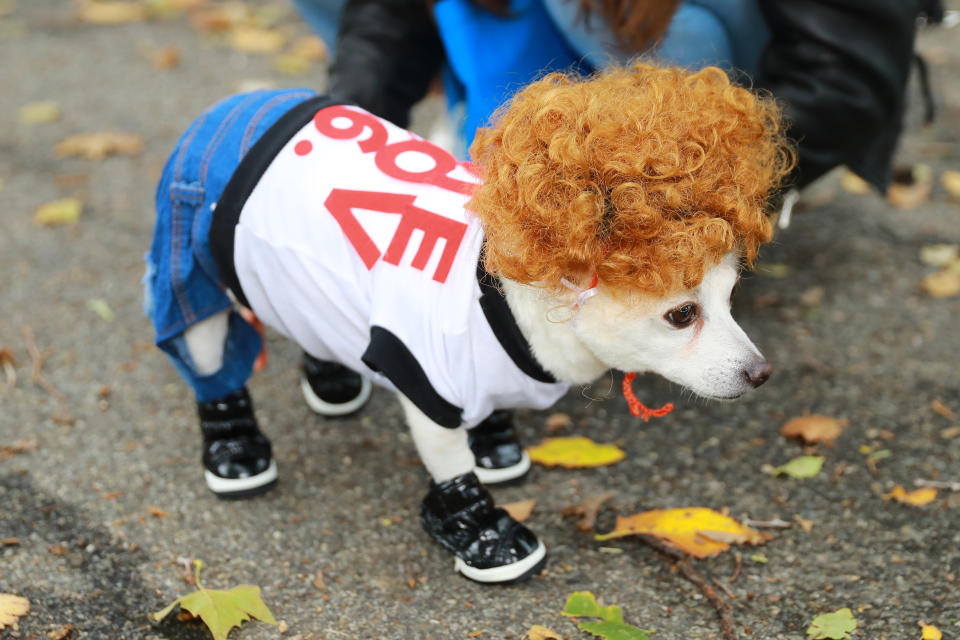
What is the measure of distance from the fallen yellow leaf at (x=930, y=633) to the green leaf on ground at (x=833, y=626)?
123mm

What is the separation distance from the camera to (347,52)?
9.18 feet

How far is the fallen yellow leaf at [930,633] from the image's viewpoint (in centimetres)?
182

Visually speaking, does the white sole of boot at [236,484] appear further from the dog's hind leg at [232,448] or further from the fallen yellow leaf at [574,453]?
the fallen yellow leaf at [574,453]

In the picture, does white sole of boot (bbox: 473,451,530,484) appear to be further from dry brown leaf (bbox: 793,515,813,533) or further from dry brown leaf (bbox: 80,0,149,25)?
dry brown leaf (bbox: 80,0,149,25)

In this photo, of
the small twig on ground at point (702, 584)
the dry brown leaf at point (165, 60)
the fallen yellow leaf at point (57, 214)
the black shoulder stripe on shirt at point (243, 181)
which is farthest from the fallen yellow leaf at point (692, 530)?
the dry brown leaf at point (165, 60)

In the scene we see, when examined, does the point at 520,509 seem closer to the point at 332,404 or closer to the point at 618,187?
the point at 332,404

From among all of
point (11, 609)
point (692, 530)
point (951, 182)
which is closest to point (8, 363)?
point (11, 609)

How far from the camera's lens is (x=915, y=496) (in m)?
2.23

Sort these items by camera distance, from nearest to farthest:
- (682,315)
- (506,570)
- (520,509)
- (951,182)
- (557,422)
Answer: (682,315) < (506,570) < (520,509) < (557,422) < (951,182)

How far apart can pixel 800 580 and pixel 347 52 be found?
1.90m

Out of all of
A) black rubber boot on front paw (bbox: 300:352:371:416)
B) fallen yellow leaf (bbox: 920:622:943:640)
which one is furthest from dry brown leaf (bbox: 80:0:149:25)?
fallen yellow leaf (bbox: 920:622:943:640)

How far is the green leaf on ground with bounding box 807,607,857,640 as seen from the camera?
185cm

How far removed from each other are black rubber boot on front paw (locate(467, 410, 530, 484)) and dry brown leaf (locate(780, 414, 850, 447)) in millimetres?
723

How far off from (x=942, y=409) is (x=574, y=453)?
3.30ft
